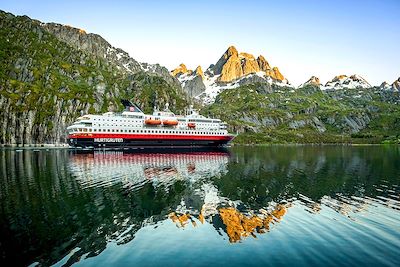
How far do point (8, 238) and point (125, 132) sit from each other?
111m

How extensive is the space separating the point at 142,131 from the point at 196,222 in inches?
4317

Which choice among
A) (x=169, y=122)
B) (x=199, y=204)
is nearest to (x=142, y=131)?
(x=169, y=122)

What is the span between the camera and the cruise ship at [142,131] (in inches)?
4975

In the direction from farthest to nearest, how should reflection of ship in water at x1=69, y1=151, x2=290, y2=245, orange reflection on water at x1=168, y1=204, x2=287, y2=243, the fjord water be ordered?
reflection of ship in water at x1=69, y1=151, x2=290, y2=245
orange reflection on water at x1=168, y1=204, x2=287, y2=243
the fjord water

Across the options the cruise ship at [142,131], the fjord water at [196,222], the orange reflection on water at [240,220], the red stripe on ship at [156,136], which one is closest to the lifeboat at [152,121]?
the cruise ship at [142,131]

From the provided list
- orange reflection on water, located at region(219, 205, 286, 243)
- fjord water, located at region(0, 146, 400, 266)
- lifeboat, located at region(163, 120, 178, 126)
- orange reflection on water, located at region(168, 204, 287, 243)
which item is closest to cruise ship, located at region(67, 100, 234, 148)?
lifeboat, located at region(163, 120, 178, 126)

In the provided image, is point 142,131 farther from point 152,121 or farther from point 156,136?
point 152,121

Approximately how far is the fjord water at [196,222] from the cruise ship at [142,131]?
7785 centimetres

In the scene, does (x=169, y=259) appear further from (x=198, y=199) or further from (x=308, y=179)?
(x=308, y=179)

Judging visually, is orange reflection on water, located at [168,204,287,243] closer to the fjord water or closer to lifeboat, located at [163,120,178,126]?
the fjord water

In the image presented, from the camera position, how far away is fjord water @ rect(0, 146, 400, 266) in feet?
67.7

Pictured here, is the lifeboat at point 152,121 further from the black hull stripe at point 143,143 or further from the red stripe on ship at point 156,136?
the black hull stripe at point 143,143

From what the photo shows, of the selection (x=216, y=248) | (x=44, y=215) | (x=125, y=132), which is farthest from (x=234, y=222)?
(x=125, y=132)

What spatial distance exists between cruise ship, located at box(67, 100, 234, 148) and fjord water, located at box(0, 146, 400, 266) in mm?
77851
